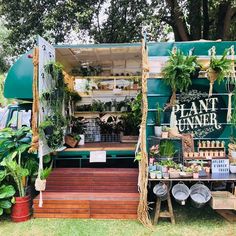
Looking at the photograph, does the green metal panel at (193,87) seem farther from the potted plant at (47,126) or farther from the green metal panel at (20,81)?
the green metal panel at (20,81)

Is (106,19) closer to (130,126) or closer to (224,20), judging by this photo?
(224,20)

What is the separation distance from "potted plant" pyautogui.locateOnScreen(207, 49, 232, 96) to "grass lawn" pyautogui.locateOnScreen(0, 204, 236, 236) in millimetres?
2245

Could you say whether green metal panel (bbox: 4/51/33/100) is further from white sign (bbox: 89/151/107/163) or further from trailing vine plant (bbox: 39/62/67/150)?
white sign (bbox: 89/151/107/163)

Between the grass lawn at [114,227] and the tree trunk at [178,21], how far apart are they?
264 inches

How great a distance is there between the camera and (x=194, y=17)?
9922mm

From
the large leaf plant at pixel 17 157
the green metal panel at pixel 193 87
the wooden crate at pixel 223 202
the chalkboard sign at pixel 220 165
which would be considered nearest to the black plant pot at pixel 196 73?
the green metal panel at pixel 193 87

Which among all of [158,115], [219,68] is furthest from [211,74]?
[158,115]

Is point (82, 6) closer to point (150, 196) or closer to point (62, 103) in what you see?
point (62, 103)

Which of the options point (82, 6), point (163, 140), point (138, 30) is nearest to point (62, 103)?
point (163, 140)

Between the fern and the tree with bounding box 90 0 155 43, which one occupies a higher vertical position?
the tree with bounding box 90 0 155 43

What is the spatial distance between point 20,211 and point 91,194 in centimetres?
116

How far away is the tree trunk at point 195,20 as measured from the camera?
972cm

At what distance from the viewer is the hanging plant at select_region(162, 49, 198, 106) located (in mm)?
4480

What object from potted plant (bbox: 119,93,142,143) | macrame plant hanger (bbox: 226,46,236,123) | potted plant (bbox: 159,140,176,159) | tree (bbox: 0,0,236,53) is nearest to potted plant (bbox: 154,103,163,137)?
potted plant (bbox: 159,140,176,159)
